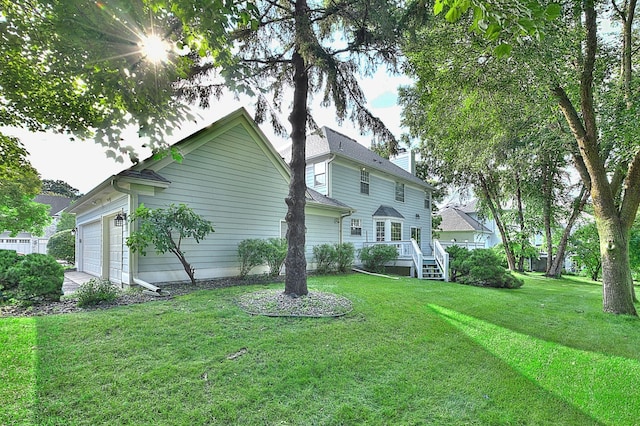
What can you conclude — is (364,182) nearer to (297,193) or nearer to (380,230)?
(380,230)

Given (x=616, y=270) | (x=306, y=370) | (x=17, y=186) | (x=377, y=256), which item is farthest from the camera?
(x=377, y=256)

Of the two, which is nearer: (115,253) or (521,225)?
(115,253)

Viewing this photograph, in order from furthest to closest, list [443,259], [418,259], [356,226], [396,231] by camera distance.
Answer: [396,231]
[356,226]
[418,259]
[443,259]

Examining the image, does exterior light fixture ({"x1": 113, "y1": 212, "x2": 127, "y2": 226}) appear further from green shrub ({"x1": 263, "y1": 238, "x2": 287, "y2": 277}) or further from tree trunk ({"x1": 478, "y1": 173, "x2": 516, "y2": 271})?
tree trunk ({"x1": 478, "y1": 173, "x2": 516, "y2": 271})

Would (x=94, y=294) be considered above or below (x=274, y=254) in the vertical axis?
below

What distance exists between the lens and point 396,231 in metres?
18.4

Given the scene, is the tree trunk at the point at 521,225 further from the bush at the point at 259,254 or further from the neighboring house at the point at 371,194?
the bush at the point at 259,254

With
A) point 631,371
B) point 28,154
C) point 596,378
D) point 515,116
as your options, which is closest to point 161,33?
point 28,154

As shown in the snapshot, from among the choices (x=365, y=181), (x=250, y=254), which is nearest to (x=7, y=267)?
(x=250, y=254)

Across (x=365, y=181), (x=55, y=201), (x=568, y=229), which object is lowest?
(x=568, y=229)

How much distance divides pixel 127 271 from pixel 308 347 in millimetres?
6134

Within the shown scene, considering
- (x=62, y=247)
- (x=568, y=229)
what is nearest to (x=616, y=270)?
(x=568, y=229)

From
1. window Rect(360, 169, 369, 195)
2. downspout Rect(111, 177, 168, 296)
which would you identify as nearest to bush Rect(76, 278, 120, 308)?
downspout Rect(111, 177, 168, 296)

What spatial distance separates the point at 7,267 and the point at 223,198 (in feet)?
16.6
